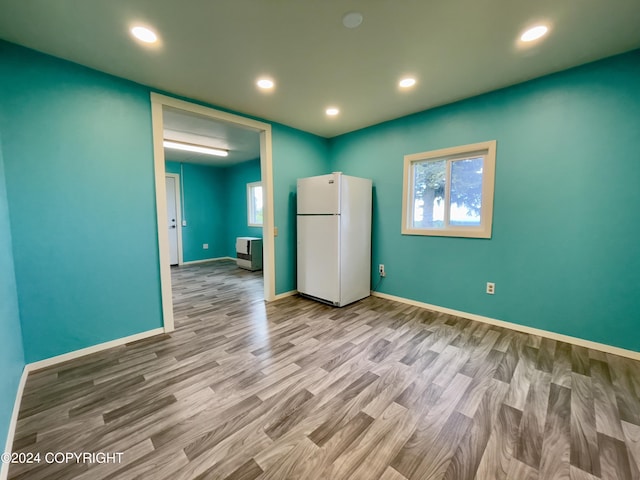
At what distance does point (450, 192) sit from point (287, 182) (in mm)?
2202

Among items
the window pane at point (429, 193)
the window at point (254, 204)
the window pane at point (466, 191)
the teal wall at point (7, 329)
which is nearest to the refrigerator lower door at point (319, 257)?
the window pane at point (429, 193)

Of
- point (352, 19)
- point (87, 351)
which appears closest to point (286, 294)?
point (87, 351)

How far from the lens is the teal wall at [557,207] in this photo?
2.11 metres

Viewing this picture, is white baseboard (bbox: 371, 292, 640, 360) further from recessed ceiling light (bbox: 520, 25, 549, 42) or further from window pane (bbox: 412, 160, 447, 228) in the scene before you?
recessed ceiling light (bbox: 520, 25, 549, 42)

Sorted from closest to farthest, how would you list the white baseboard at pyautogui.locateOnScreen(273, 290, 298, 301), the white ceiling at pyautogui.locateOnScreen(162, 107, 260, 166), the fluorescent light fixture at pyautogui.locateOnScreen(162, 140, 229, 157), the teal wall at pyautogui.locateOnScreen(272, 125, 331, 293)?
the white ceiling at pyautogui.locateOnScreen(162, 107, 260, 166), the teal wall at pyautogui.locateOnScreen(272, 125, 331, 293), the white baseboard at pyautogui.locateOnScreen(273, 290, 298, 301), the fluorescent light fixture at pyautogui.locateOnScreen(162, 140, 229, 157)

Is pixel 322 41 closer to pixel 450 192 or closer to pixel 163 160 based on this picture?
pixel 163 160

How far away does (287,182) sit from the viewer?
3732mm

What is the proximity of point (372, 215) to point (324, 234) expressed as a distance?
0.88 metres


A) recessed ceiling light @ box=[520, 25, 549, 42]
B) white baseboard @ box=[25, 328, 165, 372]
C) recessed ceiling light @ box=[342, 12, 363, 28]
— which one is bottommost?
white baseboard @ box=[25, 328, 165, 372]

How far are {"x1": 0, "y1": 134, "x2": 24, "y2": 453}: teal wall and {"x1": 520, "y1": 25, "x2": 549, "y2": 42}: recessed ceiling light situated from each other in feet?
12.6

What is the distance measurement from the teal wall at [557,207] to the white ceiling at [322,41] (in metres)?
0.26

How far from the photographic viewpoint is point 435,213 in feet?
10.7

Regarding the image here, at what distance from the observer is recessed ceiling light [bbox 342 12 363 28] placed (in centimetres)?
162

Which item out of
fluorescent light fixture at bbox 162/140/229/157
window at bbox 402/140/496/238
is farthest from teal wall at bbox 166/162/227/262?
window at bbox 402/140/496/238
